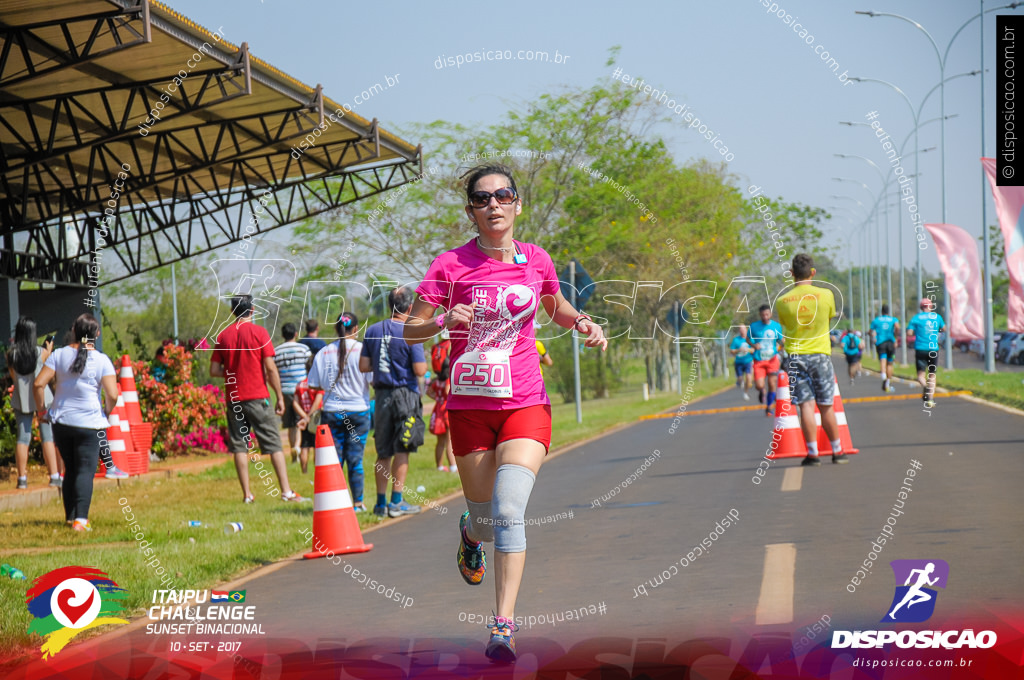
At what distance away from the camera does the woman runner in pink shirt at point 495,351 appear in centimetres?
519

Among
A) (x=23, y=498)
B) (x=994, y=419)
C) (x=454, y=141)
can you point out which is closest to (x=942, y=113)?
(x=994, y=419)

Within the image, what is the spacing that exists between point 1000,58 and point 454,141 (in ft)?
22.2

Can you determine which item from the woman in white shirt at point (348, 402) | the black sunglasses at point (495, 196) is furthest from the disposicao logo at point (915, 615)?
the woman in white shirt at point (348, 402)

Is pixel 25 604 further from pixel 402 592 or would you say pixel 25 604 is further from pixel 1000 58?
pixel 1000 58

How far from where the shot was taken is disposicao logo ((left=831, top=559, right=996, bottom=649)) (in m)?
4.81

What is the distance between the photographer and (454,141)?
16.2 metres

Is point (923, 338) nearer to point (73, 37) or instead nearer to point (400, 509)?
point (400, 509)

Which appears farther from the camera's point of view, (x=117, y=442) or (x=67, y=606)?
(x=117, y=442)

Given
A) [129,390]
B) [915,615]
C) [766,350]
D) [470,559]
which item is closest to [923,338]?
[766,350]

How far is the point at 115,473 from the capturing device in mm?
14008

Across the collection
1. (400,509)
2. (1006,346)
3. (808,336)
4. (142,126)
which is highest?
(142,126)

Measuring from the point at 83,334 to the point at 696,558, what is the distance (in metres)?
5.56
